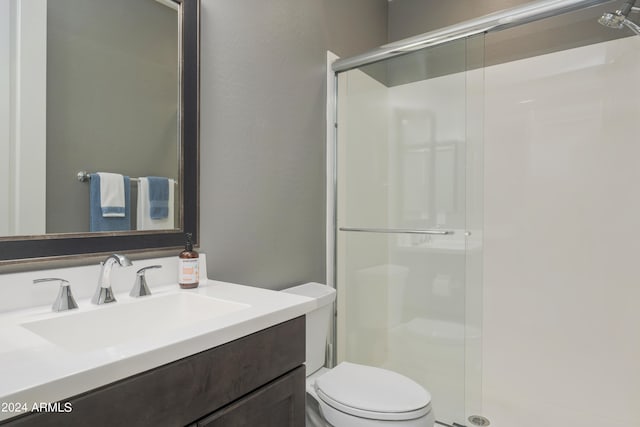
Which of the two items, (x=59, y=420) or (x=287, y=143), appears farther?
(x=287, y=143)

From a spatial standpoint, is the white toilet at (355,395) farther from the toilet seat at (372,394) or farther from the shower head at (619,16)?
the shower head at (619,16)

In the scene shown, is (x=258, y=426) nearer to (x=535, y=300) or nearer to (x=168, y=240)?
(x=168, y=240)

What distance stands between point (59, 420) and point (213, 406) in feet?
0.98

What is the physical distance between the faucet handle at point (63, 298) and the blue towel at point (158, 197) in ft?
1.15

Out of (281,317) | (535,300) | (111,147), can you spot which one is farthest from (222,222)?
(535,300)

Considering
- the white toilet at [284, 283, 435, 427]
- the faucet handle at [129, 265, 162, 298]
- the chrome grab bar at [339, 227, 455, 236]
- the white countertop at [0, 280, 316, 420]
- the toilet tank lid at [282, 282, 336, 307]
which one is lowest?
the white toilet at [284, 283, 435, 427]

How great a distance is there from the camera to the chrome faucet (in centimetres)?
102

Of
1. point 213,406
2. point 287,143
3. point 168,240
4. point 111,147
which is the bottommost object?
point 213,406

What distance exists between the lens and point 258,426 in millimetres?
910

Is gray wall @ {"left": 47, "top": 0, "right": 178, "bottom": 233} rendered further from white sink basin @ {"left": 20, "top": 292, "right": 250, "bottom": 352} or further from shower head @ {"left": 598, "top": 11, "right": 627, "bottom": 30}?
shower head @ {"left": 598, "top": 11, "right": 627, "bottom": 30}

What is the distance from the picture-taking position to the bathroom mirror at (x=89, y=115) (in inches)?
37.7

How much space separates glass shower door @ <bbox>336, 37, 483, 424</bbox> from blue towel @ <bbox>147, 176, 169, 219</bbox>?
1.07 meters

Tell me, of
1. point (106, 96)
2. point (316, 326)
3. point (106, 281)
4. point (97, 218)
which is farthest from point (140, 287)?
point (316, 326)

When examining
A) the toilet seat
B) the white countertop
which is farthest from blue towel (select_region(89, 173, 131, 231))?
the toilet seat
